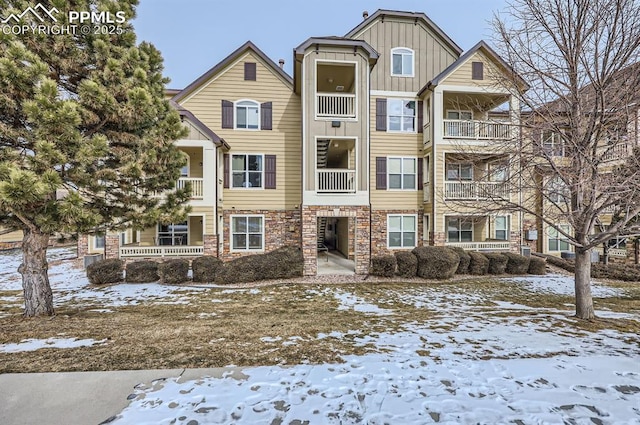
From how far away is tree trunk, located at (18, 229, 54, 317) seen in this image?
625 centimetres

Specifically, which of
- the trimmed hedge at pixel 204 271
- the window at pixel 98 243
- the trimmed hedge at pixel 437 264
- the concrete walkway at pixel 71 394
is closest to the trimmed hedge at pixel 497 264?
the trimmed hedge at pixel 437 264

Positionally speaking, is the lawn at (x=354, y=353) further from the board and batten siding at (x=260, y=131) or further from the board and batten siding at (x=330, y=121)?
the board and batten siding at (x=260, y=131)

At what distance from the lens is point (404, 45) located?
14203 millimetres

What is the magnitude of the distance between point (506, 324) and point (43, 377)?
7785 mm

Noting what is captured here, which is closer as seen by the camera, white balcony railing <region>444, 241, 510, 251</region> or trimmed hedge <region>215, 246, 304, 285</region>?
trimmed hedge <region>215, 246, 304, 285</region>

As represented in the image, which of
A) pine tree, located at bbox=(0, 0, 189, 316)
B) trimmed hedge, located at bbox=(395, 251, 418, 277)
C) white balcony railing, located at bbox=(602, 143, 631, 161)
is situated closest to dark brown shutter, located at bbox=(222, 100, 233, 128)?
pine tree, located at bbox=(0, 0, 189, 316)

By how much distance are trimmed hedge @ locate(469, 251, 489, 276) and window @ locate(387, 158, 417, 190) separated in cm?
423

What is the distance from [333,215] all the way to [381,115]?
5.81 meters

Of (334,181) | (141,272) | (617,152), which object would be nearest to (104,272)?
(141,272)

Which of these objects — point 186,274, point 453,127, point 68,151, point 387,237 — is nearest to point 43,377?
point 68,151

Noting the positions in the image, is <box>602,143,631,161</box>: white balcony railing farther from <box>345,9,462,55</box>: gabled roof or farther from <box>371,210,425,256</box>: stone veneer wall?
<box>345,9,462,55</box>: gabled roof

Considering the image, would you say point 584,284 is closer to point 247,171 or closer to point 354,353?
point 354,353

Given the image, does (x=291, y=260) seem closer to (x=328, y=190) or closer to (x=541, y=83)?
(x=328, y=190)

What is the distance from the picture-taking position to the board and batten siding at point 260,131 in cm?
1341
